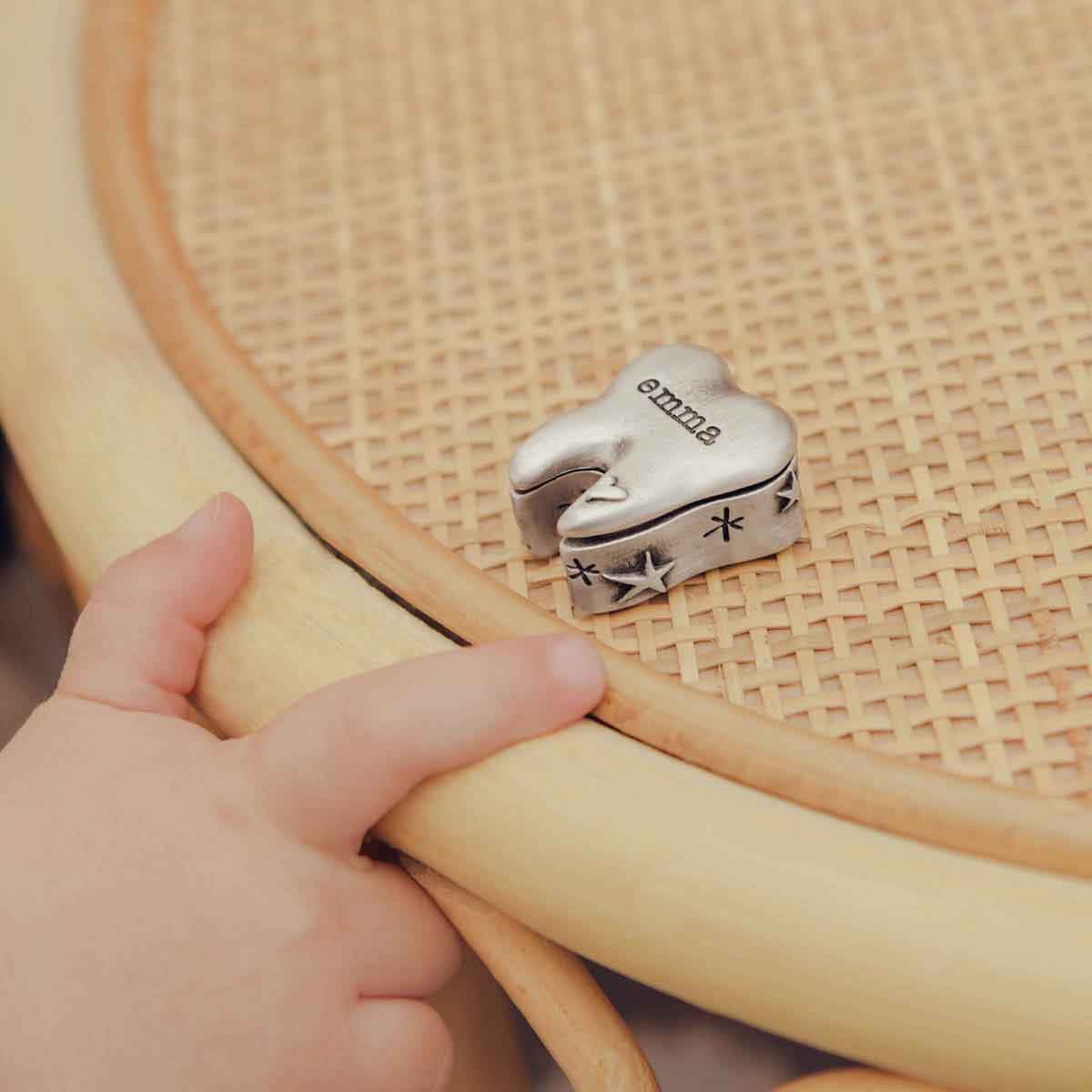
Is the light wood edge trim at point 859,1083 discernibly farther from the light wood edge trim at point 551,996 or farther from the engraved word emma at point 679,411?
the engraved word emma at point 679,411

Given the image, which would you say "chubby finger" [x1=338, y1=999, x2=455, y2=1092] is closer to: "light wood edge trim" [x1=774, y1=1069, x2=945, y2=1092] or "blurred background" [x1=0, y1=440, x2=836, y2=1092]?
"light wood edge trim" [x1=774, y1=1069, x2=945, y2=1092]

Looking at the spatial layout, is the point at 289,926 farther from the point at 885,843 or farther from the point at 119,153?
the point at 119,153

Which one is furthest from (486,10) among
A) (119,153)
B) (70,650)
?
(70,650)

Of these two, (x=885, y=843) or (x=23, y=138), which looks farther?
(x=23, y=138)

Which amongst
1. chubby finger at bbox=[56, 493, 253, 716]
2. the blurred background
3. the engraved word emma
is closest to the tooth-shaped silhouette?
the engraved word emma

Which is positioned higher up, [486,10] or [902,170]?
[486,10]

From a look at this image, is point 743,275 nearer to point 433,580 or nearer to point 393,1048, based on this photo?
point 433,580

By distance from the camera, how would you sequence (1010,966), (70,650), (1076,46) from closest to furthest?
(1010,966) < (70,650) < (1076,46)
